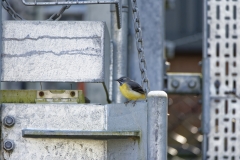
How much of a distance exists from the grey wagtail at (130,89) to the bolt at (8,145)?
300cm

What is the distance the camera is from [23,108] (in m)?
7.85

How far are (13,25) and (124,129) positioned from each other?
1.55 m

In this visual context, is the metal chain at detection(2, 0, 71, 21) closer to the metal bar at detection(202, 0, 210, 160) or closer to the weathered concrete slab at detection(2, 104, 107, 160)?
the weathered concrete slab at detection(2, 104, 107, 160)

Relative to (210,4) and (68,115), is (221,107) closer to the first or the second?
(210,4)

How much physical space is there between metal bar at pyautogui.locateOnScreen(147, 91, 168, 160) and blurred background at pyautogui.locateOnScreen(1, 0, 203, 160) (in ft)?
7.70

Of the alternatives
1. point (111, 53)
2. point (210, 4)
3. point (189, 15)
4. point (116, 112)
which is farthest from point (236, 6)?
point (189, 15)

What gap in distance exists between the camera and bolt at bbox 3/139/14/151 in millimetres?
7781

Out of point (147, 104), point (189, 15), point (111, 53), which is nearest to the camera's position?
Answer: point (147, 104)

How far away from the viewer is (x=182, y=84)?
11539mm

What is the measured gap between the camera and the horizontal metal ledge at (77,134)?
7562 millimetres

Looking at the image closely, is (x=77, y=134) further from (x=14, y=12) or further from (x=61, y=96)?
(x=14, y=12)

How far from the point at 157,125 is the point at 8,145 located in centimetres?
154

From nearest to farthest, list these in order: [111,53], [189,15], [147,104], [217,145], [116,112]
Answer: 1. [147,104]
2. [116,112]
3. [111,53]
4. [217,145]
5. [189,15]

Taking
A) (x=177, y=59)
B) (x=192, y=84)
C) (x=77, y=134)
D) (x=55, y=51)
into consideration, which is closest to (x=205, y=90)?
(x=192, y=84)
